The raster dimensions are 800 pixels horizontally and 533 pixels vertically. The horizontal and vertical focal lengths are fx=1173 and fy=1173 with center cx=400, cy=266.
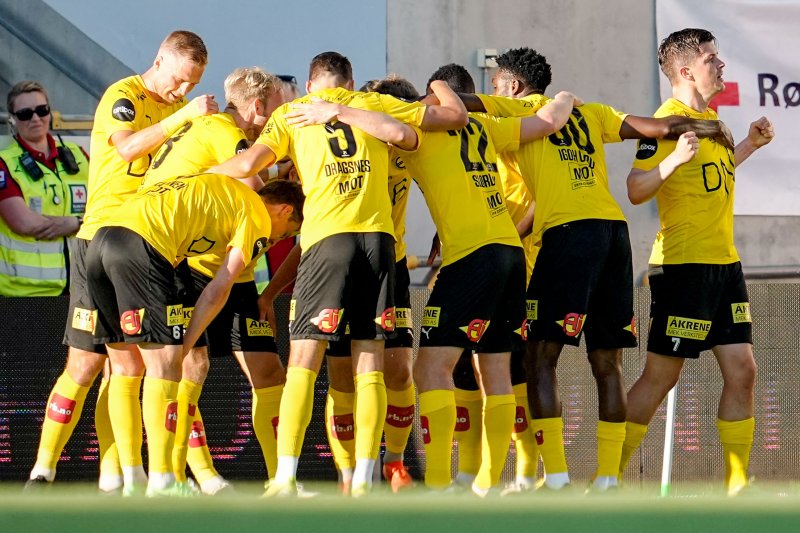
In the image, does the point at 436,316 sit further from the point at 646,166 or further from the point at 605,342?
the point at 646,166

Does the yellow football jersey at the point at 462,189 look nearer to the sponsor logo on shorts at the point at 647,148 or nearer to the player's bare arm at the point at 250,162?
the player's bare arm at the point at 250,162

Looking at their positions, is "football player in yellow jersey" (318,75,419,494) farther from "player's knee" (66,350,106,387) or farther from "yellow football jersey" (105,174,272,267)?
"player's knee" (66,350,106,387)

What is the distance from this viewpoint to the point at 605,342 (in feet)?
18.3

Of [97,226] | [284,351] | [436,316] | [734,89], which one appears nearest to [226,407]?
[284,351]

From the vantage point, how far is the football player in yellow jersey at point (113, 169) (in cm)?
555

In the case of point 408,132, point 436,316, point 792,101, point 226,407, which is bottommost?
point 226,407

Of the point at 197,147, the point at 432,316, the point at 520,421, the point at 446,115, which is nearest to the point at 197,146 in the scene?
the point at 197,147

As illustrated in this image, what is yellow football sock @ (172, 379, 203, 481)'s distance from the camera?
18.6 feet

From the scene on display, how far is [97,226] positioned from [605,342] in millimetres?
2524

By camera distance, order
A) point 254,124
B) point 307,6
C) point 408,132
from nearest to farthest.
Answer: point 408,132 < point 254,124 < point 307,6

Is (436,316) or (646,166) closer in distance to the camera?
(436,316)

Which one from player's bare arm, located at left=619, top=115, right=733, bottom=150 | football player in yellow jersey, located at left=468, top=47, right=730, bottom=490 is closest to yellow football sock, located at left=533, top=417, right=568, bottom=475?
football player in yellow jersey, located at left=468, top=47, right=730, bottom=490

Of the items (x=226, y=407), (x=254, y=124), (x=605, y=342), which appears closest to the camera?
(x=605, y=342)

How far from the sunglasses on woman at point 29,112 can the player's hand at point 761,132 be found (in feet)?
13.0
